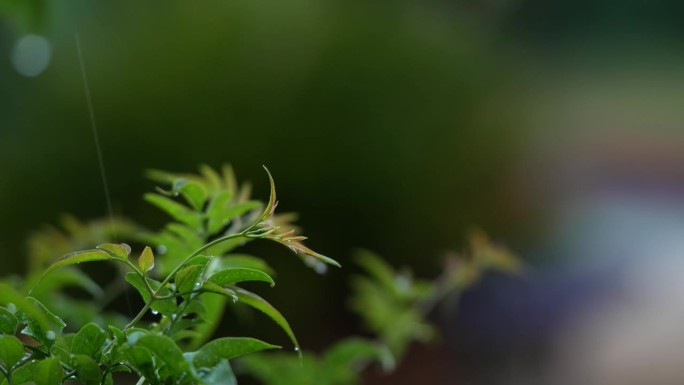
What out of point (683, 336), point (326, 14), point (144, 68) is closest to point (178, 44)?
point (144, 68)

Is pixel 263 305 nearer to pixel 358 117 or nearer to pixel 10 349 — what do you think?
pixel 10 349

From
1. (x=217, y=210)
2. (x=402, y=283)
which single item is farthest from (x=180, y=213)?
(x=402, y=283)

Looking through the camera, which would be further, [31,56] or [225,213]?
[31,56]

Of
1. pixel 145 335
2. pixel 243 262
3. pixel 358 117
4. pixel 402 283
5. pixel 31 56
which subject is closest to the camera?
pixel 145 335

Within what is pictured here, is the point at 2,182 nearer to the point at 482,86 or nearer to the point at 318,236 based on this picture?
the point at 318,236

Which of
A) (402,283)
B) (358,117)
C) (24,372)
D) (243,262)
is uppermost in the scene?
(358,117)

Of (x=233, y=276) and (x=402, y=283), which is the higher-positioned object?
(x=402, y=283)
